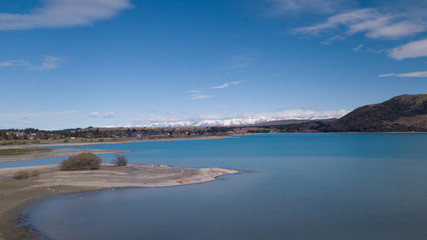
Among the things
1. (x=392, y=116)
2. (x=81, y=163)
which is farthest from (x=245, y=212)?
(x=392, y=116)

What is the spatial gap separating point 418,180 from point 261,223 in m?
20.3

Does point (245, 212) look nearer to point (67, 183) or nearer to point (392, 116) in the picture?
point (67, 183)

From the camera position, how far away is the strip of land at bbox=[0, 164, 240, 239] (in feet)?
56.6

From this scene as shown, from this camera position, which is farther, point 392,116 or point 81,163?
point 392,116

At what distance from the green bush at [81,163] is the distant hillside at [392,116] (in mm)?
145325

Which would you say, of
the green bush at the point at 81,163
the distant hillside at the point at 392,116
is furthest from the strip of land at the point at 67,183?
the distant hillside at the point at 392,116

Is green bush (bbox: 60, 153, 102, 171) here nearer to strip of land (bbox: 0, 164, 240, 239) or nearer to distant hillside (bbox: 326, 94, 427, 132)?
strip of land (bbox: 0, 164, 240, 239)

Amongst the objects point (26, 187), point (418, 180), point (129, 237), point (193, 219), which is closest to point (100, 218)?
point (129, 237)

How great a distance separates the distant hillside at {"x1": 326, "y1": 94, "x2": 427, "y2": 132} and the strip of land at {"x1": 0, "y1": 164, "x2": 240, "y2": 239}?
463 feet

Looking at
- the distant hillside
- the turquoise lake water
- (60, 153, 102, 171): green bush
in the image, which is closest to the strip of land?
the turquoise lake water

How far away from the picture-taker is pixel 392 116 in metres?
157

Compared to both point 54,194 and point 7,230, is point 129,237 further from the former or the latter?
point 54,194

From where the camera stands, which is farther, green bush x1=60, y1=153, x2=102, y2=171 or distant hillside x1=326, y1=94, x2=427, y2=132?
distant hillside x1=326, y1=94, x2=427, y2=132

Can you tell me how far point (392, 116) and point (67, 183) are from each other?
165682 mm
